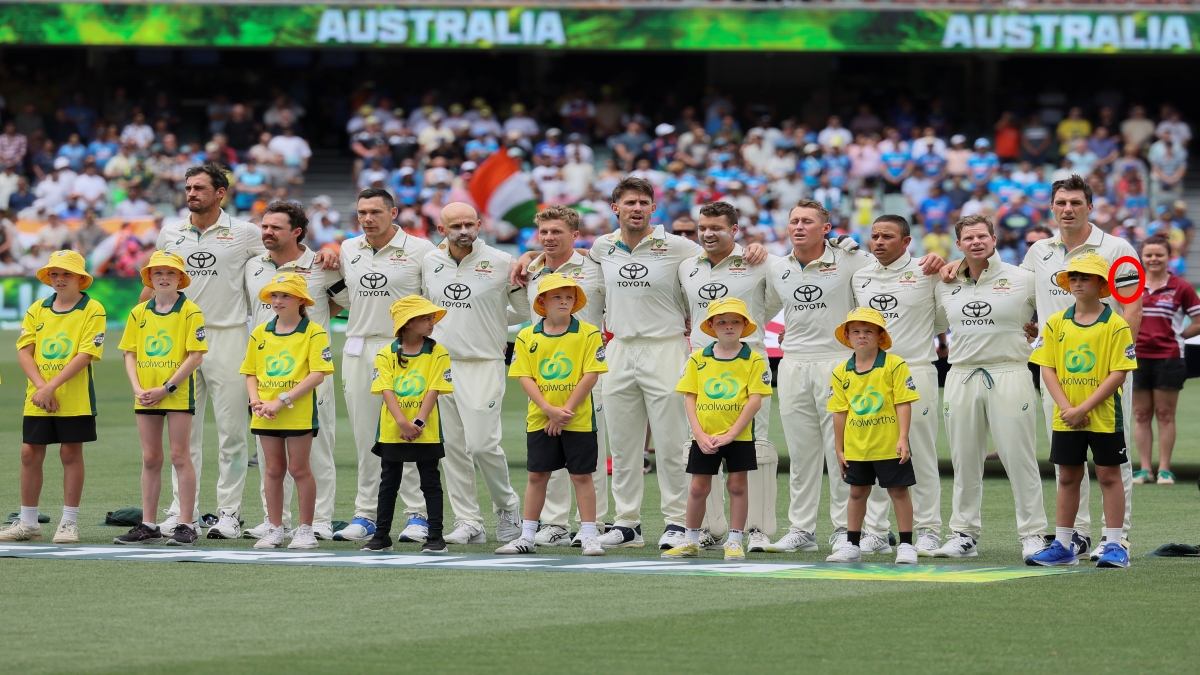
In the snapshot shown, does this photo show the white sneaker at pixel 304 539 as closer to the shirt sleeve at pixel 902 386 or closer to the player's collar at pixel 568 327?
the player's collar at pixel 568 327

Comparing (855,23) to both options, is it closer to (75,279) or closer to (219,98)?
(219,98)

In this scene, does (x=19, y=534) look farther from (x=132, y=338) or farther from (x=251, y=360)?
(x=251, y=360)

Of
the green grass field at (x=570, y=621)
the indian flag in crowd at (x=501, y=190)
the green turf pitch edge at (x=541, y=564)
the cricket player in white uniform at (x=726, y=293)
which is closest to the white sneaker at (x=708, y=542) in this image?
the cricket player in white uniform at (x=726, y=293)

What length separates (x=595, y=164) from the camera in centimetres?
3384

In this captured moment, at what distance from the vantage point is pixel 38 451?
10320 millimetres

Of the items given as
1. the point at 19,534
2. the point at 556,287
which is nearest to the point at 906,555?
the point at 556,287

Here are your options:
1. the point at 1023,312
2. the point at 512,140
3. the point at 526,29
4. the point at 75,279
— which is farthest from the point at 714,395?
the point at 526,29

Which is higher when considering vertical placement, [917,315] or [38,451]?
[917,315]

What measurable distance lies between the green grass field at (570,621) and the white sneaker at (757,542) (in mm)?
230

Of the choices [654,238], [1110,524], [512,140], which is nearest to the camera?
[1110,524]

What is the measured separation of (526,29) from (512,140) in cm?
301

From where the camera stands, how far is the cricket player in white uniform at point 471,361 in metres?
10.5

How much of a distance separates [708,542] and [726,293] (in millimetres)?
1446

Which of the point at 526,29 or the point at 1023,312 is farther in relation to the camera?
the point at 526,29
